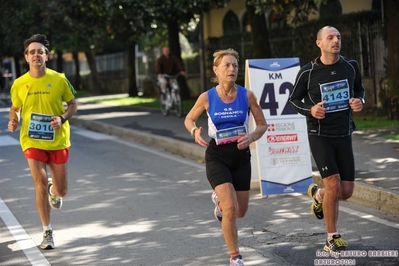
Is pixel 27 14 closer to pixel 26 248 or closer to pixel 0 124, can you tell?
pixel 0 124

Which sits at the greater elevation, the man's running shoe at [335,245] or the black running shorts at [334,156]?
Result: the black running shorts at [334,156]

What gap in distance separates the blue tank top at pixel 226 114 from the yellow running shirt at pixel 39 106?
1.95 metres

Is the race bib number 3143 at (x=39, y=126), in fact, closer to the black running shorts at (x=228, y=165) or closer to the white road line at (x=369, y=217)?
the black running shorts at (x=228, y=165)

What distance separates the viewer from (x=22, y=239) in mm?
8492

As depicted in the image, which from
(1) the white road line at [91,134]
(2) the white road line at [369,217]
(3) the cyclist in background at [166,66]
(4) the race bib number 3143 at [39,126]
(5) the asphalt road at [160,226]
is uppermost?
(3) the cyclist in background at [166,66]

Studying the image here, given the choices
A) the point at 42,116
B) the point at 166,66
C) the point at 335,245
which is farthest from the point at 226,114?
the point at 166,66

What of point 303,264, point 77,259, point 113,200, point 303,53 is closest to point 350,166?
point 303,264

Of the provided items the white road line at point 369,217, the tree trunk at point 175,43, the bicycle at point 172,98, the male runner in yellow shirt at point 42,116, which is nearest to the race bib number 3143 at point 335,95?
the white road line at point 369,217

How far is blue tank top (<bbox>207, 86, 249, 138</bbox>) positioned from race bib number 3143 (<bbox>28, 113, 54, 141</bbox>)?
1.94 metres

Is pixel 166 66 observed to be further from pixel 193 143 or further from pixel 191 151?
pixel 191 151

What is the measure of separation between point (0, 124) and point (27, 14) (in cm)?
1234

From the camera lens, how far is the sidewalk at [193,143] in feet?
32.1

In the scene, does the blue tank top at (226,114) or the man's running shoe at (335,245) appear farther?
the man's running shoe at (335,245)

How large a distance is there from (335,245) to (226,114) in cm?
143
